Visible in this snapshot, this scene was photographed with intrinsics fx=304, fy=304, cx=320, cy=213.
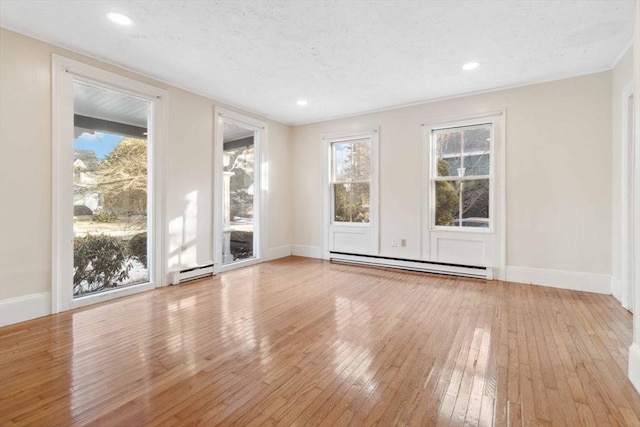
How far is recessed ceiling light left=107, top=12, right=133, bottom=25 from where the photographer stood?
103 inches

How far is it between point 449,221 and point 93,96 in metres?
5.06

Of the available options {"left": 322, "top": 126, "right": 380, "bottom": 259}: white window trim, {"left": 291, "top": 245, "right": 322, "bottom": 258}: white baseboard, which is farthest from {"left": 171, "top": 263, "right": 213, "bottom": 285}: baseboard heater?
{"left": 322, "top": 126, "right": 380, "bottom": 259}: white window trim

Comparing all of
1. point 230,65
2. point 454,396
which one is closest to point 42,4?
point 230,65

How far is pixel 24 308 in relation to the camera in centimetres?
289

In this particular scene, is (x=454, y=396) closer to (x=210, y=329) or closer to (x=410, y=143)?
(x=210, y=329)

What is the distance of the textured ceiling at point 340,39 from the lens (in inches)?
100

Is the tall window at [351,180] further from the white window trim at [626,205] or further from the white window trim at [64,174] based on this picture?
the white window trim at [64,174]

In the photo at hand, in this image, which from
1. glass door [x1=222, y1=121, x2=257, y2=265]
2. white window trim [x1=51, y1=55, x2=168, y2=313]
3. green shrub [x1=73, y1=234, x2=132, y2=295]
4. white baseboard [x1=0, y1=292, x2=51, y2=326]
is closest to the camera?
white baseboard [x1=0, y1=292, x2=51, y2=326]

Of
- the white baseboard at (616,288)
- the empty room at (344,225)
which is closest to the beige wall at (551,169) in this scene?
the empty room at (344,225)

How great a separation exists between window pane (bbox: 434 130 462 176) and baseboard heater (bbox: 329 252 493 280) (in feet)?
4.77

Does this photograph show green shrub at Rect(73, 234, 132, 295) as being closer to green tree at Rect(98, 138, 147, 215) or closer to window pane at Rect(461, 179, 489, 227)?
green tree at Rect(98, 138, 147, 215)

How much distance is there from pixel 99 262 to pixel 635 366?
4.83 meters

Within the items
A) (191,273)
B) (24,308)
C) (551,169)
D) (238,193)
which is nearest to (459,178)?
(551,169)

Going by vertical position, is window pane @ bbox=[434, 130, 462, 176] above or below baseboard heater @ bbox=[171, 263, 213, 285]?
above
